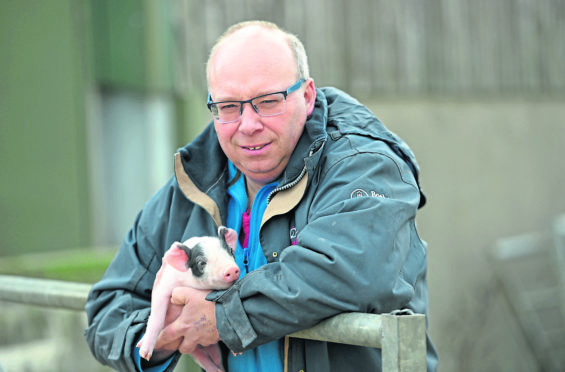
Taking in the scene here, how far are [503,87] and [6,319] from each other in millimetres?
7487

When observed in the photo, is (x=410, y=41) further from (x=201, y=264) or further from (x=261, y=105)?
(x=201, y=264)

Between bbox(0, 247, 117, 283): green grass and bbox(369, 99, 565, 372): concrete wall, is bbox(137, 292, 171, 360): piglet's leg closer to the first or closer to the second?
bbox(0, 247, 117, 283): green grass

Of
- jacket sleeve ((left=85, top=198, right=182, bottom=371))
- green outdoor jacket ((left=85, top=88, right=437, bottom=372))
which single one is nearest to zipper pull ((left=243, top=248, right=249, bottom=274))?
green outdoor jacket ((left=85, top=88, right=437, bottom=372))

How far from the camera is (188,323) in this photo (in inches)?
97.7

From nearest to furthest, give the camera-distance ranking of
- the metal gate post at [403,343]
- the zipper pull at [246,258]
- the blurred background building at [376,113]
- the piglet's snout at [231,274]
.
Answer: the metal gate post at [403,343]
the piglet's snout at [231,274]
the zipper pull at [246,258]
the blurred background building at [376,113]

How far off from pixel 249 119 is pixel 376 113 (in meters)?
6.45

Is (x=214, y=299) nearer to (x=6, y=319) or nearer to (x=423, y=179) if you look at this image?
(x=6, y=319)

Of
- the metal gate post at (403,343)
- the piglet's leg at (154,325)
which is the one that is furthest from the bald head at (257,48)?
the metal gate post at (403,343)

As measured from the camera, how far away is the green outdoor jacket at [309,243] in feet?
7.54

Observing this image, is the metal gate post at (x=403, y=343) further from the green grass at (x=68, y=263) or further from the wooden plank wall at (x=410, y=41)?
the wooden plank wall at (x=410, y=41)

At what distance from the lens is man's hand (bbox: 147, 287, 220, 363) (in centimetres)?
245

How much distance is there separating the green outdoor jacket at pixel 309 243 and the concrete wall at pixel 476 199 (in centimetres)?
627

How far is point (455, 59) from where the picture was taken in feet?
32.0

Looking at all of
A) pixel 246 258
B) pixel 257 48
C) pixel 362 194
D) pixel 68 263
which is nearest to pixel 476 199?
pixel 68 263
